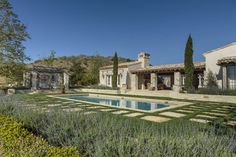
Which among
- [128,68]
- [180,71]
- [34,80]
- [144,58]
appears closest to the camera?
[180,71]

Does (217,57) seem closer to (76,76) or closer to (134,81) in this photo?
(134,81)

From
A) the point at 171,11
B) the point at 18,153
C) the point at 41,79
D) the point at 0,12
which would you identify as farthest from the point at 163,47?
the point at 18,153

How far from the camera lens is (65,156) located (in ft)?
8.27

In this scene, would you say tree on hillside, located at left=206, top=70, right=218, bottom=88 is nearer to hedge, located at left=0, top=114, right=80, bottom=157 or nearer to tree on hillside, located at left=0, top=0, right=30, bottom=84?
hedge, located at left=0, top=114, right=80, bottom=157

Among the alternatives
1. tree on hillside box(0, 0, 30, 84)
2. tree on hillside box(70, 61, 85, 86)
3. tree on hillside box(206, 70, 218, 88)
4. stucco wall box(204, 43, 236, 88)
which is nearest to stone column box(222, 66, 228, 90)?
stucco wall box(204, 43, 236, 88)

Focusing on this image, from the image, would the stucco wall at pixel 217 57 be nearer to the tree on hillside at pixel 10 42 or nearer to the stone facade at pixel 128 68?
the stone facade at pixel 128 68

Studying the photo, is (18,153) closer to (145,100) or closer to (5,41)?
(145,100)

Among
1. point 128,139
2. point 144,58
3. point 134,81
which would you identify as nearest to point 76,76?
point 134,81

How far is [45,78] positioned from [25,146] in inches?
1298

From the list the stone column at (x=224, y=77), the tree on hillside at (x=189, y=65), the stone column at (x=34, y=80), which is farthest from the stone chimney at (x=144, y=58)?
the stone column at (x=34, y=80)

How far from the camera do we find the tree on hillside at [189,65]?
18.4m

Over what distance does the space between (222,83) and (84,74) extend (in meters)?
27.9

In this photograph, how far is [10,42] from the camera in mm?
20766

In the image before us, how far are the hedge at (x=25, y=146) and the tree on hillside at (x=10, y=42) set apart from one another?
19.5 m
